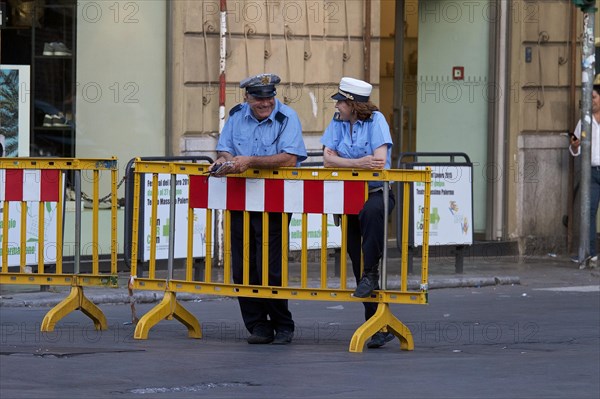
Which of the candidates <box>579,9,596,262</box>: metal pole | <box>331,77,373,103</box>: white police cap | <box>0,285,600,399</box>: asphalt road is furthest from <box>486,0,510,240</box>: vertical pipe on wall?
<box>331,77,373,103</box>: white police cap

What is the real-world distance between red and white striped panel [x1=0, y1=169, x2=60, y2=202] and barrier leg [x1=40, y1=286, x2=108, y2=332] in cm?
73

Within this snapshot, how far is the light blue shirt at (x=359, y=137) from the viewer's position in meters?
10.1

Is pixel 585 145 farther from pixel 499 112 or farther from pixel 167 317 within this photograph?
pixel 167 317

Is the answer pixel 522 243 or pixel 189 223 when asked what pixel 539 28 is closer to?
pixel 522 243

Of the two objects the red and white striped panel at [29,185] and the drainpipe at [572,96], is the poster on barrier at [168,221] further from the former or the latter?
the drainpipe at [572,96]

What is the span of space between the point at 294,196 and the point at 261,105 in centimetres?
67

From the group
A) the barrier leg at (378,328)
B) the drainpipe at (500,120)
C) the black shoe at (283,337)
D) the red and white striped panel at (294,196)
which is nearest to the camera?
the barrier leg at (378,328)

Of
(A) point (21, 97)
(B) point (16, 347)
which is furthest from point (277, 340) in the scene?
(A) point (21, 97)

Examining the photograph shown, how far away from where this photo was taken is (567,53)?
59.3ft

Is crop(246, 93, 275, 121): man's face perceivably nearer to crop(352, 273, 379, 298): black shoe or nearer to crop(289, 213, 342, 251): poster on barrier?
crop(352, 273, 379, 298): black shoe

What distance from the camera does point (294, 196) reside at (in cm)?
1001

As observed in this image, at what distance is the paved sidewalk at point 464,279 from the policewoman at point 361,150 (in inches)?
88.5

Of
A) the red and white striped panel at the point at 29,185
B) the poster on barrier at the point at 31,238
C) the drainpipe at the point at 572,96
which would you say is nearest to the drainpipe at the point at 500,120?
the drainpipe at the point at 572,96

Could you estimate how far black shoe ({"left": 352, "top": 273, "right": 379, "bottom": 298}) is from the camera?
979 cm
